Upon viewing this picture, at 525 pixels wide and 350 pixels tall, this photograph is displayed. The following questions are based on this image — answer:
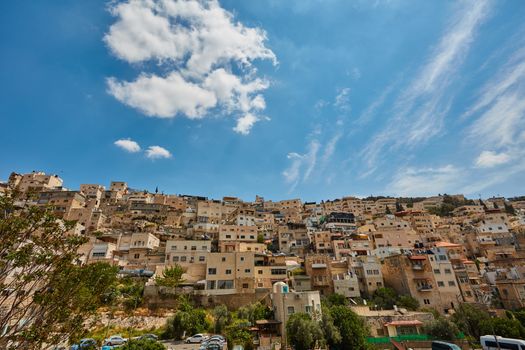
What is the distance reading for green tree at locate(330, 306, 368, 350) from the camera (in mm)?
28156

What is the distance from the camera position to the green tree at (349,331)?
28156mm

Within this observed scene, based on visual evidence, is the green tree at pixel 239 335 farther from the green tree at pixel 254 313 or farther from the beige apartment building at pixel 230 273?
the beige apartment building at pixel 230 273

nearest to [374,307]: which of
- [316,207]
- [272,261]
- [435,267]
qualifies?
[435,267]

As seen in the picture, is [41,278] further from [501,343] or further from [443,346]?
[501,343]

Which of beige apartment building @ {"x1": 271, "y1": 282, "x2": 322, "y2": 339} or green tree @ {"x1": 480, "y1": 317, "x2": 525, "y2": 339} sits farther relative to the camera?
green tree @ {"x1": 480, "y1": 317, "x2": 525, "y2": 339}

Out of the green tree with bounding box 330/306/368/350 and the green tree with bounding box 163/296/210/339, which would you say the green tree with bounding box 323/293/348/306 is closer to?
the green tree with bounding box 330/306/368/350

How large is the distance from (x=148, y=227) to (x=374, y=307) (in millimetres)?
48400

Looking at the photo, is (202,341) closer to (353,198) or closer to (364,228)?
(364,228)

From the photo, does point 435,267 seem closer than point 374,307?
No

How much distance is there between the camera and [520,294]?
125 feet

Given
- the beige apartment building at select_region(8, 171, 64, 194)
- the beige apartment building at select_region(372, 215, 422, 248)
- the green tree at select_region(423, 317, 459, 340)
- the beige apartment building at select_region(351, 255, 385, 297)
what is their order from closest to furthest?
the green tree at select_region(423, 317, 459, 340) < the beige apartment building at select_region(351, 255, 385, 297) < the beige apartment building at select_region(372, 215, 422, 248) < the beige apartment building at select_region(8, 171, 64, 194)

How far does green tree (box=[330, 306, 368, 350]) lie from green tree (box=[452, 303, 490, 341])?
46.8 ft

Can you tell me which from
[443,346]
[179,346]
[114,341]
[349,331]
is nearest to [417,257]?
[443,346]

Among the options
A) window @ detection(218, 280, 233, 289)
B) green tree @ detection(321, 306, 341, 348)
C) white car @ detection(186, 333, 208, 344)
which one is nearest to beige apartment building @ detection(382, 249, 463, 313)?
green tree @ detection(321, 306, 341, 348)
